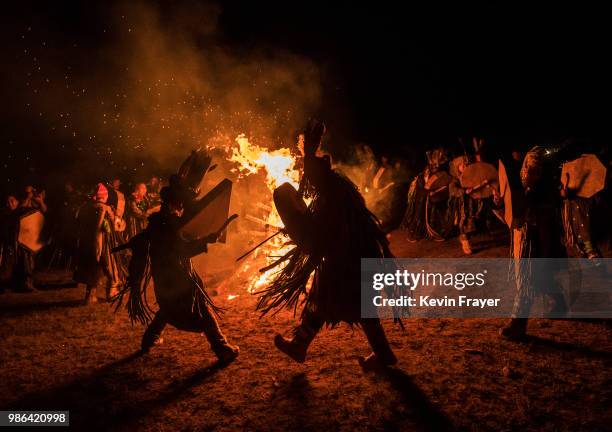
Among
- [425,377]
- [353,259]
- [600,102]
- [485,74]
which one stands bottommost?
[425,377]

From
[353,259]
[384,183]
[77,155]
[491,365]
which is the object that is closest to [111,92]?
[77,155]

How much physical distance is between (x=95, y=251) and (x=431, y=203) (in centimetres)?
774

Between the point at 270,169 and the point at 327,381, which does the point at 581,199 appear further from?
the point at 327,381

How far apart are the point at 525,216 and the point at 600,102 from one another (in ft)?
34.9

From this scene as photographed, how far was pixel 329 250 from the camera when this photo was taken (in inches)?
145

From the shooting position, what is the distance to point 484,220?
1020 centimetres

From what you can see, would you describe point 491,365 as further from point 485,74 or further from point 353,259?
point 485,74

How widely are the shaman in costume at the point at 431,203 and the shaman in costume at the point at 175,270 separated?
7.47 m

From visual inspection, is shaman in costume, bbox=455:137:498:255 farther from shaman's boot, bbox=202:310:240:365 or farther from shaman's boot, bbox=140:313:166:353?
shaman's boot, bbox=140:313:166:353

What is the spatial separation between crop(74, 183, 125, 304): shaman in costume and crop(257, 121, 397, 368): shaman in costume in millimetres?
4670

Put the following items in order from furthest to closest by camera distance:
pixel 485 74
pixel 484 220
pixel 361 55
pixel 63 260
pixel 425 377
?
pixel 361 55, pixel 485 74, pixel 63 260, pixel 484 220, pixel 425 377

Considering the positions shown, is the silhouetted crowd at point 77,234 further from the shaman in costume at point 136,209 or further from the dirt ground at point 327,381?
the dirt ground at point 327,381

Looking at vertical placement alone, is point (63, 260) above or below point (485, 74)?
below

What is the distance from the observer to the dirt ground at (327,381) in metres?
3.01
